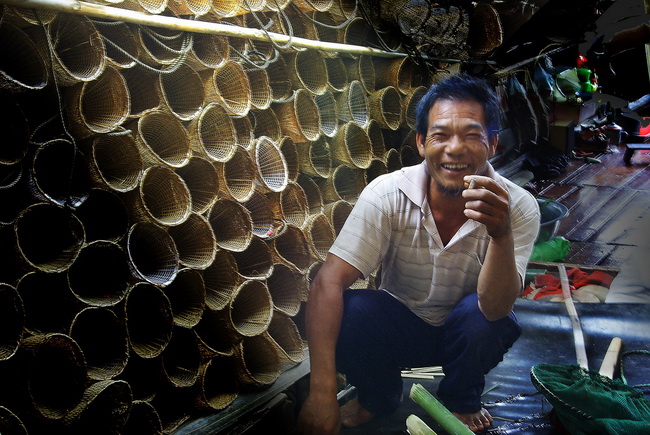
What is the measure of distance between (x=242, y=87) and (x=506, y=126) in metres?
4.53

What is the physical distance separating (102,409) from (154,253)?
0.59 metres

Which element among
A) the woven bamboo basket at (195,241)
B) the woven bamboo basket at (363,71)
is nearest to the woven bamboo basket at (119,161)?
the woven bamboo basket at (195,241)

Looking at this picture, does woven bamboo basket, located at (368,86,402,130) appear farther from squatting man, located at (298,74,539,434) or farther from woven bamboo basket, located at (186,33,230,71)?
woven bamboo basket, located at (186,33,230,71)

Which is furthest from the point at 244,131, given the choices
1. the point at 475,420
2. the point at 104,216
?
the point at 475,420

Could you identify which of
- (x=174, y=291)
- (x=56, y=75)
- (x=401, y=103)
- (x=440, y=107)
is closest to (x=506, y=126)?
(x=401, y=103)

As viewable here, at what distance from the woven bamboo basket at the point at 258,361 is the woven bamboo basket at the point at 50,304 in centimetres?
78

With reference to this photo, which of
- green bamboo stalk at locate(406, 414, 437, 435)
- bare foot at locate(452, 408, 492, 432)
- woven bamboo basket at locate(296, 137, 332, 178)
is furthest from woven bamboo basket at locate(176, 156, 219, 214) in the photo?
bare foot at locate(452, 408, 492, 432)

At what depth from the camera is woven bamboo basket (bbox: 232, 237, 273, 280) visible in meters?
2.59

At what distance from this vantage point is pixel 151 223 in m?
→ 2.08

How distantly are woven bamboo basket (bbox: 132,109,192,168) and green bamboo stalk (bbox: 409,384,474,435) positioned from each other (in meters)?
1.29

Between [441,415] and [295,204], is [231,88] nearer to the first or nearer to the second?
[295,204]

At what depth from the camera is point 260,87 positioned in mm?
2611

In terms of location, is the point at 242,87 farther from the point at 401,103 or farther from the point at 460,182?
the point at 401,103

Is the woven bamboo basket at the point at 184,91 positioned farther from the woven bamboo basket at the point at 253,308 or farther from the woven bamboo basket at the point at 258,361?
the woven bamboo basket at the point at 258,361
